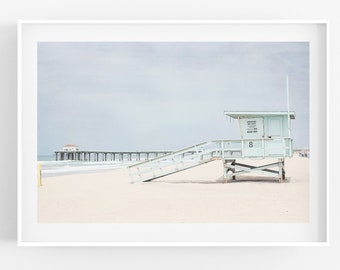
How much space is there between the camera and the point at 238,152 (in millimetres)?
1808

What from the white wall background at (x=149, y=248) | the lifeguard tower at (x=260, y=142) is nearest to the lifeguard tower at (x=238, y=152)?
the lifeguard tower at (x=260, y=142)

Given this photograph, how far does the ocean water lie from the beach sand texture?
0.02 meters

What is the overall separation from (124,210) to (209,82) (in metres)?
0.52

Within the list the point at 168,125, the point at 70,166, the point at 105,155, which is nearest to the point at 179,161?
the point at 168,125

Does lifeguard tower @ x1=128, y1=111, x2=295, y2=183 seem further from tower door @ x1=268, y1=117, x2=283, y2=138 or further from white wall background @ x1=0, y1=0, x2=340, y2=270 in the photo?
white wall background @ x1=0, y1=0, x2=340, y2=270

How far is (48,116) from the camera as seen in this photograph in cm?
177


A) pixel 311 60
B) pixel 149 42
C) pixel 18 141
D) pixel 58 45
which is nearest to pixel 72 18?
pixel 58 45

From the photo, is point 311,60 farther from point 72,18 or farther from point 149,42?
point 72,18

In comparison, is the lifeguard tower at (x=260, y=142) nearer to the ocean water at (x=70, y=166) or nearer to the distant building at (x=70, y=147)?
the ocean water at (x=70, y=166)

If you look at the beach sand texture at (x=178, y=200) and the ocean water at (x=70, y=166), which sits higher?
the ocean water at (x=70, y=166)

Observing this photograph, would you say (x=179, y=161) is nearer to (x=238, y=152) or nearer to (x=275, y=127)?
(x=238, y=152)

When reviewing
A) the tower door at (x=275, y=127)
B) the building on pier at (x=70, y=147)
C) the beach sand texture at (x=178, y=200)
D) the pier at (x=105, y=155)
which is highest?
the tower door at (x=275, y=127)

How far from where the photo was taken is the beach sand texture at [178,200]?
69.5 inches

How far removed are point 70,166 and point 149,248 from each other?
398mm
